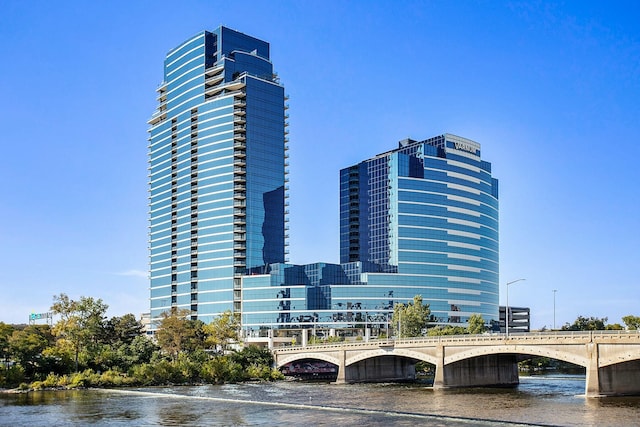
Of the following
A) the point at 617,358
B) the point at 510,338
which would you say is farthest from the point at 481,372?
the point at 617,358

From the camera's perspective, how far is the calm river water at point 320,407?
8512 cm

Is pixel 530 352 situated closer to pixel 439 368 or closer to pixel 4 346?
pixel 439 368

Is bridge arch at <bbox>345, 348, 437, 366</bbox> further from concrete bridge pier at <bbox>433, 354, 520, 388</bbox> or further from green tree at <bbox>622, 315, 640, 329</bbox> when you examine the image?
green tree at <bbox>622, 315, 640, 329</bbox>

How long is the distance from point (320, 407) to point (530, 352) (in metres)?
37.5

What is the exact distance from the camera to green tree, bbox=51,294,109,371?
152 metres

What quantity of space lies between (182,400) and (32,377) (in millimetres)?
45342

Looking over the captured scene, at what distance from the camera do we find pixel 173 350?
17462cm

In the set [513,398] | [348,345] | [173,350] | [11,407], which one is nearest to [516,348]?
[513,398]

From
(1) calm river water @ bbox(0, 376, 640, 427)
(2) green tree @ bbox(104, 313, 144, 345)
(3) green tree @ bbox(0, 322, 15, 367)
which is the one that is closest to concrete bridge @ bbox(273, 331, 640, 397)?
(1) calm river water @ bbox(0, 376, 640, 427)

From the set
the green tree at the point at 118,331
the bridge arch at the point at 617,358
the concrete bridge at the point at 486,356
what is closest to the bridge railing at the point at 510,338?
the concrete bridge at the point at 486,356

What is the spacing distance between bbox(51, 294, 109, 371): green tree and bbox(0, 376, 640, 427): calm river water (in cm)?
2167

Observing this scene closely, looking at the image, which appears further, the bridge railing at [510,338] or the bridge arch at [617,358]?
the bridge railing at [510,338]

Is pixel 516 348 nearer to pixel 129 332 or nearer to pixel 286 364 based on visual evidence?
pixel 286 364

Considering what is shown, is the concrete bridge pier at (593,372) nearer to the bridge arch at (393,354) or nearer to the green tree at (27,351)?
the bridge arch at (393,354)
